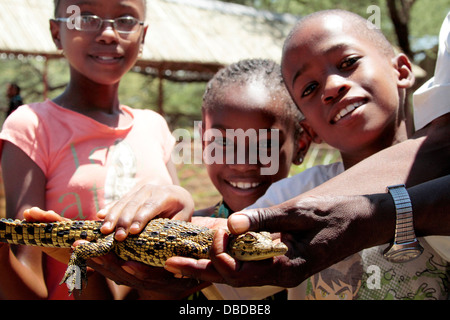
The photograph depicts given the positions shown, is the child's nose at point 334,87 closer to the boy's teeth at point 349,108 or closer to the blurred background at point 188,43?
the boy's teeth at point 349,108

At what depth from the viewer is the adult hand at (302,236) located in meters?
1.57

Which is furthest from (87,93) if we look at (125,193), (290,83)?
(290,83)

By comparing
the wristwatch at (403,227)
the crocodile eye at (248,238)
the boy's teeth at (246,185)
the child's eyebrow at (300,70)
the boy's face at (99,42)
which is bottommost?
the boy's teeth at (246,185)

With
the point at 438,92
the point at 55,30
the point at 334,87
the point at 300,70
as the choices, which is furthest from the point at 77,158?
the point at 438,92

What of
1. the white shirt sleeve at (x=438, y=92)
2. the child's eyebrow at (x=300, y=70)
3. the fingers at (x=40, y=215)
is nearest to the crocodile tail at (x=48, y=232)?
the fingers at (x=40, y=215)

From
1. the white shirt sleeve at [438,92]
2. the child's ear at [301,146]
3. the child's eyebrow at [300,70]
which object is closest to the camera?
the white shirt sleeve at [438,92]

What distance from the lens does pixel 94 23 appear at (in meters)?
2.46

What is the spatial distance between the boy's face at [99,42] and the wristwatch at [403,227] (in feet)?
5.62

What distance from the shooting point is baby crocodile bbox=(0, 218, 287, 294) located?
6.83ft

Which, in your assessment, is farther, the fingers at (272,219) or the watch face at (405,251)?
the watch face at (405,251)

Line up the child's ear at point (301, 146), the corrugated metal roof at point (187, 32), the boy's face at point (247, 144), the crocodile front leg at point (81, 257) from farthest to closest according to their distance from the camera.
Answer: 1. the corrugated metal roof at point (187, 32)
2. the child's ear at point (301, 146)
3. the boy's face at point (247, 144)
4. the crocodile front leg at point (81, 257)

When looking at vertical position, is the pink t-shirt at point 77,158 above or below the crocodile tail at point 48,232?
above

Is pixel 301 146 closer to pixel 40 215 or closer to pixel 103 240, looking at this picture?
pixel 103 240

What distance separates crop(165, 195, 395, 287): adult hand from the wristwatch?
0.10ft
